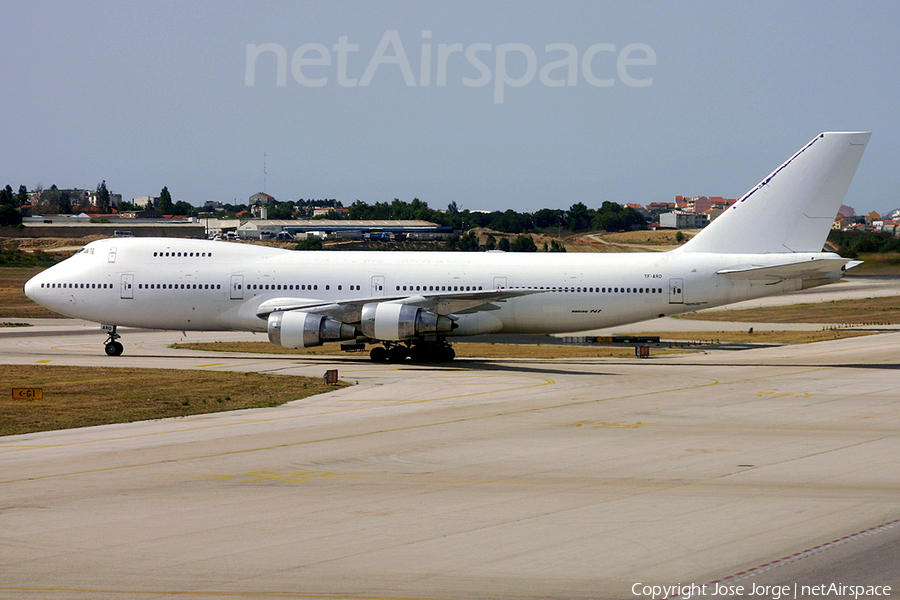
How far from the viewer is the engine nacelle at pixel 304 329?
41.7 meters

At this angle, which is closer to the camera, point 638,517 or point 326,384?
point 638,517

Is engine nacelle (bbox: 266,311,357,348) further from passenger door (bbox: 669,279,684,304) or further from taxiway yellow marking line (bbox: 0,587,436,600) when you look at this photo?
taxiway yellow marking line (bbox: 0,587,436,600)

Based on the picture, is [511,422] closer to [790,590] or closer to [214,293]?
[790,590]

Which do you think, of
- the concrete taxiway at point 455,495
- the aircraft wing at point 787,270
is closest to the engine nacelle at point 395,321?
the concrete taxiway at point 455,495

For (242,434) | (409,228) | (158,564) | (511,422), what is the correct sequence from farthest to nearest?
A: (409,228)
(511,422)
(242,434)
(158,564)

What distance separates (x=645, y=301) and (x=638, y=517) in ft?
96.9

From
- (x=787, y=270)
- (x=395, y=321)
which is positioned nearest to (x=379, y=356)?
(x=395, y=321)

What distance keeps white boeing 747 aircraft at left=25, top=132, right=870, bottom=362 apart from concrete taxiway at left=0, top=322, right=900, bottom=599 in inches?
446

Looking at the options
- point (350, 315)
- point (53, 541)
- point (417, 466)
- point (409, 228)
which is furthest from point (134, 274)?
point (409, 228)

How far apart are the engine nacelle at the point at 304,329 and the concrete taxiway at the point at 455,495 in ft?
30.3

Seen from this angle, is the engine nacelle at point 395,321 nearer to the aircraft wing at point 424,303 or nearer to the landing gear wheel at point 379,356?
the aircraft wing at point 424,303

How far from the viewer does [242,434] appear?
80.4 ft

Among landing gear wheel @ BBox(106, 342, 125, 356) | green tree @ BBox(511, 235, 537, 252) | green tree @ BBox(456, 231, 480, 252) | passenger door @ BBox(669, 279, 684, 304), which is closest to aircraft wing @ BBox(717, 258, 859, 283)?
passenger door @ BBox(669, 279, 684, 304)

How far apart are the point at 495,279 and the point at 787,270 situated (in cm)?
1347
